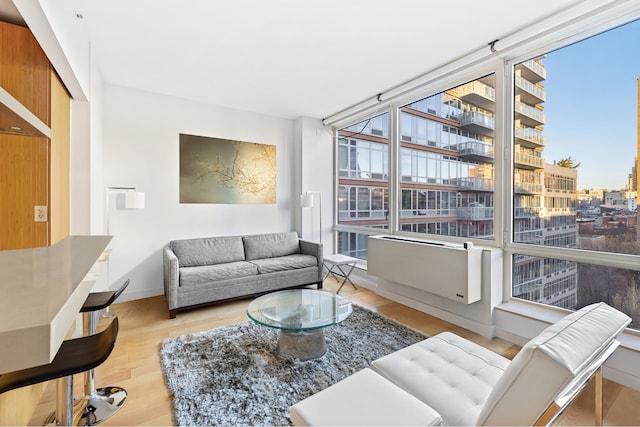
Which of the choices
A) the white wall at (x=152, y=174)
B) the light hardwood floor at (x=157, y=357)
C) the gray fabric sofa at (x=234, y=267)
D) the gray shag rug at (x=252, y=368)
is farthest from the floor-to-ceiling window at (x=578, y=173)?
the white wall at (x=152, y=174)

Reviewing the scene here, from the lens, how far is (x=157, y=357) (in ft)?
7.95

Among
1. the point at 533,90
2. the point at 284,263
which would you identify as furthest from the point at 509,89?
the point at 284,263

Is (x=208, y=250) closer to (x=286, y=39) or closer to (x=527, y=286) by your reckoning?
(x=286, y=39)

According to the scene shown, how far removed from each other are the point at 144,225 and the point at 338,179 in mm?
3085

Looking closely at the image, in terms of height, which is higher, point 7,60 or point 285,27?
point 285,27

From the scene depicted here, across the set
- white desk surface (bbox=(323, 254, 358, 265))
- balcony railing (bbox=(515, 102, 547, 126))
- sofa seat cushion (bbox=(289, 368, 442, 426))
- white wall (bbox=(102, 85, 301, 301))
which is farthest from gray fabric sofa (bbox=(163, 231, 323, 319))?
balcony railing (bbox=(515, 102, 547, 126))

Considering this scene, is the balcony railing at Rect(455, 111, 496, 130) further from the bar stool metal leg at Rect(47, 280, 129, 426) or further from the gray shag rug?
the bar stool metal leg at Rect(47, 280, 129, 426)

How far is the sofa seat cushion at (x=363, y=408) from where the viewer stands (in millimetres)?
1094

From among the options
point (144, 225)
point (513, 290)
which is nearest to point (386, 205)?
point (513, 290)

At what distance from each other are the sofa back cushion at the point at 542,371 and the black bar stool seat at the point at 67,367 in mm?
1481

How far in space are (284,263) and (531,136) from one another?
3133 mm

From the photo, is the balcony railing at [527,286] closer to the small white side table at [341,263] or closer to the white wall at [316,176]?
the small white side table at [341,263]

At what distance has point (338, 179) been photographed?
5199mm

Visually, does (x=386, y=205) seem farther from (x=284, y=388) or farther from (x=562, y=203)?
(x=284, y=388)
